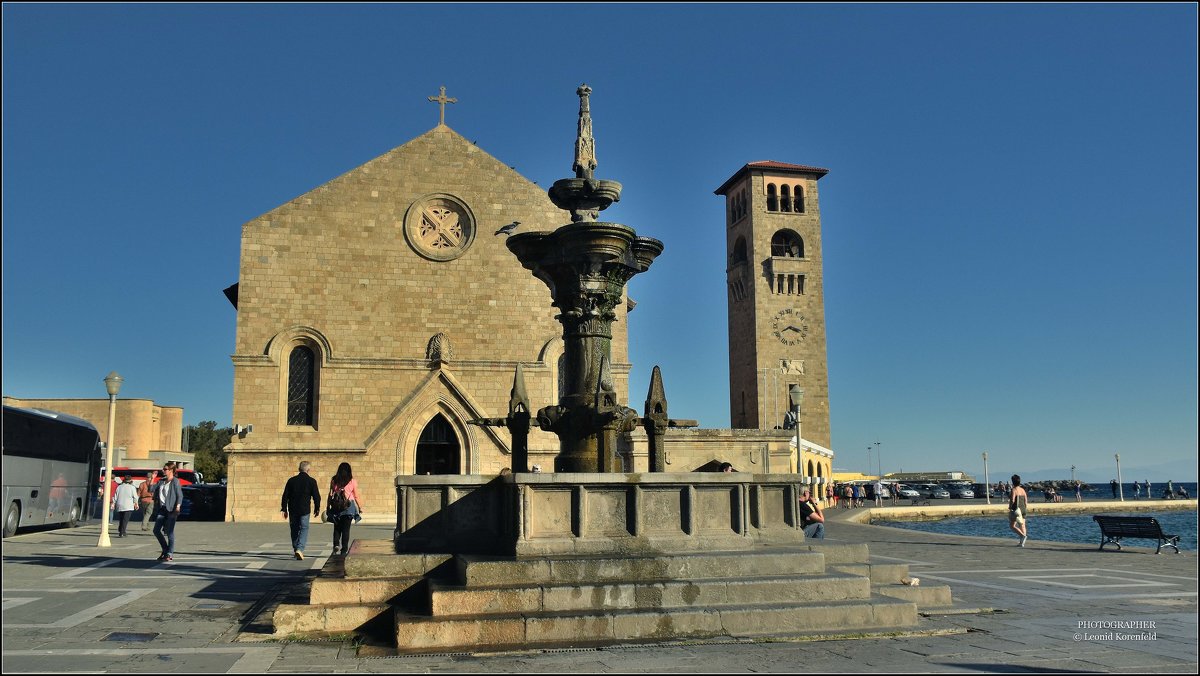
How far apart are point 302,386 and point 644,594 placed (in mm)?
22848

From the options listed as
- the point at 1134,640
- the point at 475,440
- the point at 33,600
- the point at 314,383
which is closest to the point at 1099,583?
the point at 1134,640

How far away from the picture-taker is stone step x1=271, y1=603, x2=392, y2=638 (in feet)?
29.6

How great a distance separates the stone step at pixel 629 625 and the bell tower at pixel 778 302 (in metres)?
66.5

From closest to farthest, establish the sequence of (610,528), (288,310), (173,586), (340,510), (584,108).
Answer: (610,528) → (173,586) → (584,108) → (340,510) → (288,310)

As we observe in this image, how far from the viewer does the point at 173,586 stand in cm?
1282

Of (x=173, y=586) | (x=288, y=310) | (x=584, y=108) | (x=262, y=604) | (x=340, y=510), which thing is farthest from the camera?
(x=288, y=310)

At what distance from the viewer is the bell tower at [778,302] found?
3024 inches

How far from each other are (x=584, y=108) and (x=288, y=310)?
1847 centimetres

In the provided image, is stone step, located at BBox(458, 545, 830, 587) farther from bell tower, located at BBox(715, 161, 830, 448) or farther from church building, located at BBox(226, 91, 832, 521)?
bell tower, located at BBox(715, 161, 830, 448)

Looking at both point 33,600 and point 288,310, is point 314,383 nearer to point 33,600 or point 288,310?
point 288,310

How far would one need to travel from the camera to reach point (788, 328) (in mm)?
78250

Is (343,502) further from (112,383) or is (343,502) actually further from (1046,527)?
(1046,527)

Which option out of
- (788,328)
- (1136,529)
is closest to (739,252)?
(788,328)

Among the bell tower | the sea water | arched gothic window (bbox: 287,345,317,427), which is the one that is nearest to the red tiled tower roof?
the bell tower
